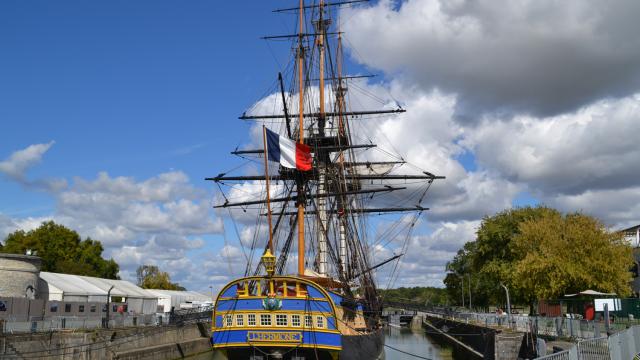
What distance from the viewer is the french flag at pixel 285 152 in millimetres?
26094

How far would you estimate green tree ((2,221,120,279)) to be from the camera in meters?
67.8

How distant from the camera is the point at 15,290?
3744cm

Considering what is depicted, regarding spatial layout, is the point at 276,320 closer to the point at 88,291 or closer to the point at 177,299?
the point at 88,291

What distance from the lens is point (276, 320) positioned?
22.5 m

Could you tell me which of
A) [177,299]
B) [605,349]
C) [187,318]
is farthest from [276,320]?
[177,299]

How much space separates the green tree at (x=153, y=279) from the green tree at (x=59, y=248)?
69.1ft

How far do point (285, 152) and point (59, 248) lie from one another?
180ft

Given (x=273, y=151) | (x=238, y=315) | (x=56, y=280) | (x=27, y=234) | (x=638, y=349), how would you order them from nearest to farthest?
(x=638, y=349) < (x=238, y=315) < (x=273, y=151) < (x=56, y=280) < (x=27, y=234)

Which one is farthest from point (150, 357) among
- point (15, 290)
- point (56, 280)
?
point (56, 280)

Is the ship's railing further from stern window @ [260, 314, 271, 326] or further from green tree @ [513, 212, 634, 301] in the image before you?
green tree @ [513, 212, 634, 301]

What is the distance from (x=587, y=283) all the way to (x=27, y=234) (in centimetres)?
6142

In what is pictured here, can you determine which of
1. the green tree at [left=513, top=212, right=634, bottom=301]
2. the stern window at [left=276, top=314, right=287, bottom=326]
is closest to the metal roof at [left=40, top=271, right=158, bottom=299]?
the stern window at [left=276, top=314, right=287, bottom=326]

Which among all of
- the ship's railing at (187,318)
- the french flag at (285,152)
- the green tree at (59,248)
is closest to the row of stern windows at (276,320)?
the french flag at (285,152)

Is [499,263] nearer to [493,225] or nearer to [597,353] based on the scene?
[493,225]
